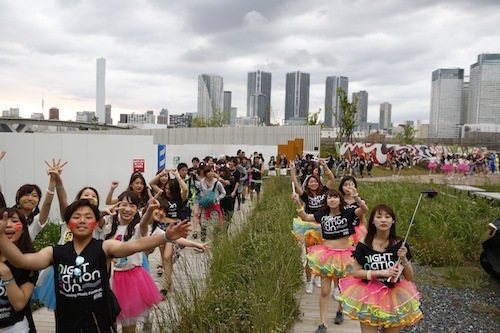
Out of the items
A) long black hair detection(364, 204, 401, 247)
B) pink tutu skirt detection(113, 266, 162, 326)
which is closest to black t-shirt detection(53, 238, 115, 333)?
pink tutu skirt detection(113, 266, 162, 326)

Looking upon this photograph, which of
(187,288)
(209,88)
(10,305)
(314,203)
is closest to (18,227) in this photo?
(10,305)

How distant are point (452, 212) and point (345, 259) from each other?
6188mm

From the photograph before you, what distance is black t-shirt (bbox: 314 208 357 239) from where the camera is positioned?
16.9 feet

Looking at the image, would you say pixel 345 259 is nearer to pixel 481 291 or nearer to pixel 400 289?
pixel 400 289

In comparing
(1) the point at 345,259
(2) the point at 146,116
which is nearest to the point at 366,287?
(1) the point at 345,259

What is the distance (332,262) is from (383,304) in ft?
4.00

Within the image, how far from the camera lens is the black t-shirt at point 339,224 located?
5.16 meters

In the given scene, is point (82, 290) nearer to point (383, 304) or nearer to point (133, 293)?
point (133, 293)

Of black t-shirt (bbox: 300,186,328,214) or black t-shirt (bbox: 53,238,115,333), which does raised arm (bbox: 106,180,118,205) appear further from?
black t-shirt (bbox: 300,186,328,214)

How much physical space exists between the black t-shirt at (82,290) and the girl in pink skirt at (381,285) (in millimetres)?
2142

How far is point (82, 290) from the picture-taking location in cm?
309

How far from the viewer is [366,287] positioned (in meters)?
3.90

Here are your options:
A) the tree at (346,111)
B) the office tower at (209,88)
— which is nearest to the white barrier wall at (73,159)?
the tree at (346,111)

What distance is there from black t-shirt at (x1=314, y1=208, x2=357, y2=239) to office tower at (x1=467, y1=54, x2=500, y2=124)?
136 m
